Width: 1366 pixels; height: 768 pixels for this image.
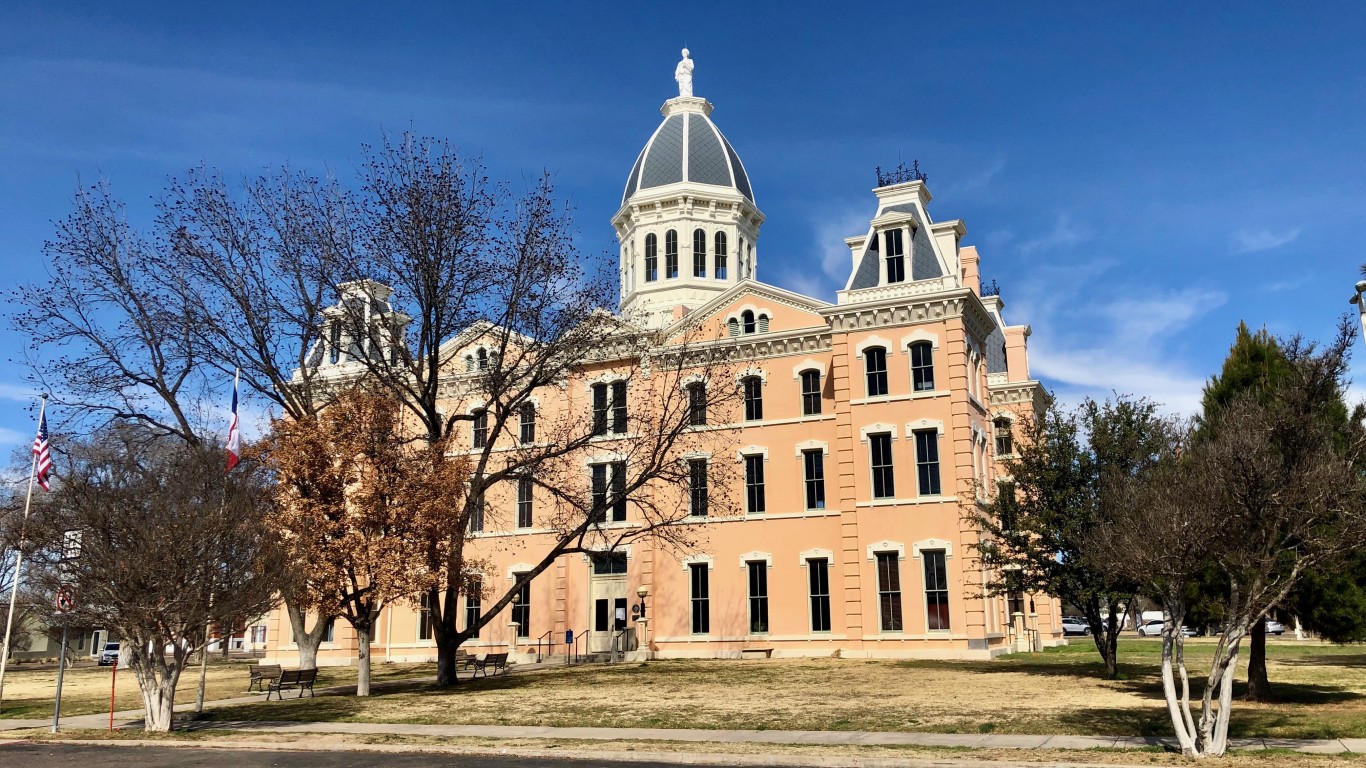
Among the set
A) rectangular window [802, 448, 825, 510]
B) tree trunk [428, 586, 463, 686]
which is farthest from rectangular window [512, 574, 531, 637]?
rectangular window [802, 448, 825, 510]

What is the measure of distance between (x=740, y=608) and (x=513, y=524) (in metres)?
10.5

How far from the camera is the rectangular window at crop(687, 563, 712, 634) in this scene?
38.7m

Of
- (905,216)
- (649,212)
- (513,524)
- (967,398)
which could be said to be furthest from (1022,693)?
(649,212)

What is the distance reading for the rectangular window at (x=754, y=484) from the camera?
38938mm

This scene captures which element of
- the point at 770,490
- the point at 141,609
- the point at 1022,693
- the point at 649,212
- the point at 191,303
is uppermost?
the point at 649,212

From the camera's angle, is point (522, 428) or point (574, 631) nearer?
point (574, 631)

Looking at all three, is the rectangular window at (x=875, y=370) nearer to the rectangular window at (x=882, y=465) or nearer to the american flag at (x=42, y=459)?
the rectangular window at (x=882, y=465)

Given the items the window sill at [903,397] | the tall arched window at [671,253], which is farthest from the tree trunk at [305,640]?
the tall arched window at [671,253]

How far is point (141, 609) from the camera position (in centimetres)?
1794

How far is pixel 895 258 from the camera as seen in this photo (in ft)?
124

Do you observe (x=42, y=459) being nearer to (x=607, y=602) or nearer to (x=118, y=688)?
(x=118, y=688)

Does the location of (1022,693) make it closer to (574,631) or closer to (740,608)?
(740,608)

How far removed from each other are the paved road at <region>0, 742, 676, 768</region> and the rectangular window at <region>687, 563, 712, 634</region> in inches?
932

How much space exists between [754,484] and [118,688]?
22.4 meters
